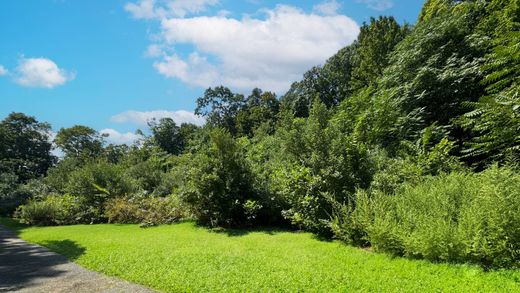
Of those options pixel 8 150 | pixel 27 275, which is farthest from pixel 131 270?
pixel 8 150

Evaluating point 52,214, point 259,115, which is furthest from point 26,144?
point 52,214

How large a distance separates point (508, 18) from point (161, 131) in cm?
4790

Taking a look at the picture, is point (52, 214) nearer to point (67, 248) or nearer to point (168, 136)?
point (67, 248)

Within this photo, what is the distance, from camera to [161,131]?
51.8m

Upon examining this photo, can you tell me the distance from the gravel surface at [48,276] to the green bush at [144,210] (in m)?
5.15

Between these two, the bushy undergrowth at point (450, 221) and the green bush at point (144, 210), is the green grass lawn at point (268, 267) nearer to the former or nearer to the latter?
the bushy undergrowth at point (450, 221)

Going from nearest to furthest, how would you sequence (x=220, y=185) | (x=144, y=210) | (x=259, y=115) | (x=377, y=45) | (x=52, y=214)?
1. (x=220, y=185)
2. (x=144, y=210)
3. (x=52, y=214)
4. (x=377, y=45)
5. (x=259, y=115)

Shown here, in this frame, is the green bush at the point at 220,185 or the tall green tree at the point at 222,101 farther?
the tall green tree at the point at 222,101

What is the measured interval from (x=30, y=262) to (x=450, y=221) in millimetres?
10042

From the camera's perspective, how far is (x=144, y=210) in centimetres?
1498

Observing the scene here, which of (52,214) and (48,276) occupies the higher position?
(52,214)

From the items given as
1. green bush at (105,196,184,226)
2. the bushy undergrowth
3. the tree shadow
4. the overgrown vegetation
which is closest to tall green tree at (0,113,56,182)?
the overgrown vegetation

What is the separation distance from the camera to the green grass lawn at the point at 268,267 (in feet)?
16.3

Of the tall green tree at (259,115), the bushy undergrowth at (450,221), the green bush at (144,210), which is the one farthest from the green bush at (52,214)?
the tall green tree at (259,115)
